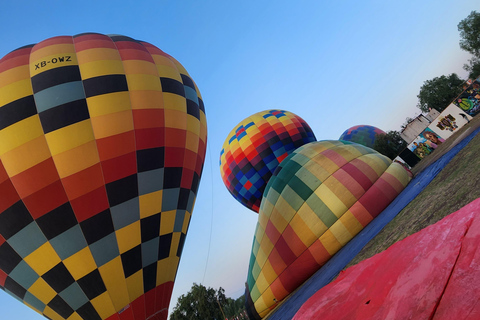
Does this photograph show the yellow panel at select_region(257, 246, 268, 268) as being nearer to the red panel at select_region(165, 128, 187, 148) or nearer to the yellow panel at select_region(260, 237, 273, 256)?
the yellow panel at select_region(260, 237, 273, 256)

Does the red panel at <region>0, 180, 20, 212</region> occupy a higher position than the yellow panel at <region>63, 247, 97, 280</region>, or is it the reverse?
the red panel at <region>0, 180, 20, 212</region>

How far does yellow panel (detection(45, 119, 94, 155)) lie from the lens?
575cm

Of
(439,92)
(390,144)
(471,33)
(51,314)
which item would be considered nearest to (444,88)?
(439,92)

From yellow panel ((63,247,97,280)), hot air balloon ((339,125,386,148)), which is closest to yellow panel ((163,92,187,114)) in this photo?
yellow panel ((63,247,97,280))

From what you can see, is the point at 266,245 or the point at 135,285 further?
the point at 266,245

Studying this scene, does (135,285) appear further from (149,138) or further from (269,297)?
(269,297)

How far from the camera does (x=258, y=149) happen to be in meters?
16.9

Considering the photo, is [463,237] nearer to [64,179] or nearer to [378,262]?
[378,262]

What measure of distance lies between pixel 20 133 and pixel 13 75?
160 centimetres

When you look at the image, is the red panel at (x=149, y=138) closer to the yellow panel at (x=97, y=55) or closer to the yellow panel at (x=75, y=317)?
the yellow panel at (x=97, y=55)

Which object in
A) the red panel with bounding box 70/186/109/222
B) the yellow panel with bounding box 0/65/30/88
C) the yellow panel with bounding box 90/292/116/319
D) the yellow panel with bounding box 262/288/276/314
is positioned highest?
the yellow panel with bounding box 0/65/30/88

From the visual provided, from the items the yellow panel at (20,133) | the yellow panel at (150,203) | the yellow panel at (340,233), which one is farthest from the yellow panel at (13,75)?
the yellow panel at (340,233)

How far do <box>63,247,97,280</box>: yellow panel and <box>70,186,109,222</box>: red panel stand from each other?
0.70 m

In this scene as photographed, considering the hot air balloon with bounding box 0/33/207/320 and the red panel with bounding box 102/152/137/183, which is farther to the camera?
the red panel with bounding box 102/152/137/183
